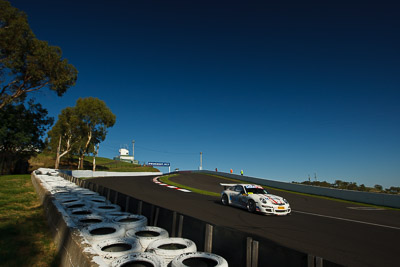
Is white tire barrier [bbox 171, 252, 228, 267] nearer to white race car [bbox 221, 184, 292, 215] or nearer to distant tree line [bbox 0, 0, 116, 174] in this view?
white race car [bbox 221, 184, 292, 215]

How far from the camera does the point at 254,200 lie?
9.88 meters

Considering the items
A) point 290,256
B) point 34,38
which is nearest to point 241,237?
point 290,256

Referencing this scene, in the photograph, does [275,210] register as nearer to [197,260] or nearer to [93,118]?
[197,260]

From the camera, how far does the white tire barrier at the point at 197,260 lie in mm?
3160

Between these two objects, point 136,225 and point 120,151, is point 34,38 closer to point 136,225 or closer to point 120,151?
point 136,225

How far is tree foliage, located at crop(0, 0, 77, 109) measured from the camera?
59.2 ft

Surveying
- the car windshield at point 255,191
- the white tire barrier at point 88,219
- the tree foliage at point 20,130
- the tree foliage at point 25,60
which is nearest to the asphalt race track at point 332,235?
the car windshield at point 255,191

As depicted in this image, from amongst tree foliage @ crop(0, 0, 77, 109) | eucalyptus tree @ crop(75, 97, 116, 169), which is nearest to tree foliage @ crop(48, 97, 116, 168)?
eucalyptus tree @ crop(75, 97, 116, 169)

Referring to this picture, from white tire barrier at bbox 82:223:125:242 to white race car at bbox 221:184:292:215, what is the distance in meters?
6.47

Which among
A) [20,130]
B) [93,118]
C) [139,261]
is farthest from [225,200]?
[93,118]

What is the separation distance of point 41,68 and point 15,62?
2.18 m

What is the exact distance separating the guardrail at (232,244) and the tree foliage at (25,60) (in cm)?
2082

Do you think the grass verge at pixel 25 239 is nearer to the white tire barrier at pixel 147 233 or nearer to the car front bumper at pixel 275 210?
the white tire barrier at pixel 147 233

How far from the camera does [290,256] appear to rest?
2500 millimetres
